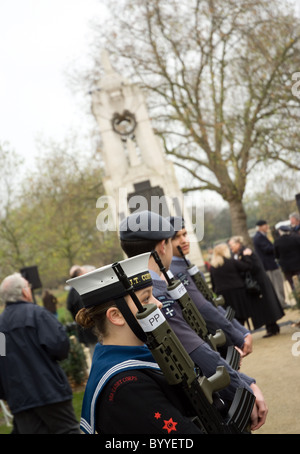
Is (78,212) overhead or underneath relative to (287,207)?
overhead

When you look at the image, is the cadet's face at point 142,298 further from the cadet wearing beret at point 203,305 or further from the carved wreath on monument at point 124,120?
the carved wreath on monument at point 124,120

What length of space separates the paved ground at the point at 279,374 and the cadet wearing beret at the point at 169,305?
96.5 inches

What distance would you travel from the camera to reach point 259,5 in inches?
744

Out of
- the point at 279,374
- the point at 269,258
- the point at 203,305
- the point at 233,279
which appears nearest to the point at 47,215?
the point at 269,258

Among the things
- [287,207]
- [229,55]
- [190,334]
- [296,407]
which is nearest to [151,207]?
[229,55]

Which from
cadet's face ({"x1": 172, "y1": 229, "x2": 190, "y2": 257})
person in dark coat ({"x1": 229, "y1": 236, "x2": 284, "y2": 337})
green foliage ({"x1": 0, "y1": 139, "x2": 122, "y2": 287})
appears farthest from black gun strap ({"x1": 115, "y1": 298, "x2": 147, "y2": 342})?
green foliage ({"x1": 0, "y1": 139, "x2": 122, "y2": 287})

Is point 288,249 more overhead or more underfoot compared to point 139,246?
more underfoot

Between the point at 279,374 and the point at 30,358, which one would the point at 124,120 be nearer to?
the point at 279,374

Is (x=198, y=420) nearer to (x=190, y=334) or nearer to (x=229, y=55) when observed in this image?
(x=190, y=334)

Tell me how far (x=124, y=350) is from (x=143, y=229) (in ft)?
3.96

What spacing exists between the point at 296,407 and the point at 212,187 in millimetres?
16478

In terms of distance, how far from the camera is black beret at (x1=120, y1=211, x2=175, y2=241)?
3.30 metres

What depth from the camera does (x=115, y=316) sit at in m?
2.25

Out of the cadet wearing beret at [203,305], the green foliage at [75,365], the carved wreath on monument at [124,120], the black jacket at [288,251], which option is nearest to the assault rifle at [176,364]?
the cadet wearing beret at [203,305]
